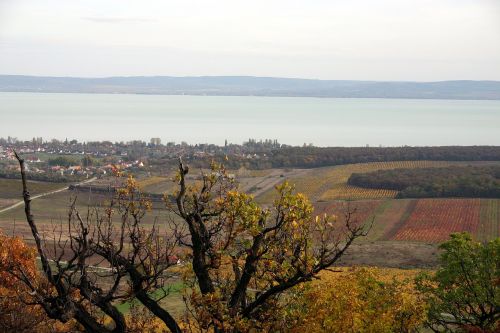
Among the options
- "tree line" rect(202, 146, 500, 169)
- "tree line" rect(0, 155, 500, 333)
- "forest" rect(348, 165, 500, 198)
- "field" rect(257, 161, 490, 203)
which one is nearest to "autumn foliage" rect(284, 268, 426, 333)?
"tree line" rect(0, 155, 500, 333)

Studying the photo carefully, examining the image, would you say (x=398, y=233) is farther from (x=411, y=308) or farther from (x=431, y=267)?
(x=411, y=308)

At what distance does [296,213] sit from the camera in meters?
7.92

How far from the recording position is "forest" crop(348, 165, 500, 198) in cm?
5375

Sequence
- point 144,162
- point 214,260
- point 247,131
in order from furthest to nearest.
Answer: point 247,131, point 144,162, point 214,260

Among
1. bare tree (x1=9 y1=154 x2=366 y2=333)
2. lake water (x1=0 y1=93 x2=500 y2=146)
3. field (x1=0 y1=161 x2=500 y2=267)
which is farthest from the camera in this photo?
lake water (x1=0 y1=93 x2=500 y2=146)

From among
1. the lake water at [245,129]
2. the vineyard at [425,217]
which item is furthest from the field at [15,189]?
the lake water at [245,129]

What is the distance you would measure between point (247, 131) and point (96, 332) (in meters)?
139

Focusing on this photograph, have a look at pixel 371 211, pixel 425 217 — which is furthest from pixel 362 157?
pixel 425 217

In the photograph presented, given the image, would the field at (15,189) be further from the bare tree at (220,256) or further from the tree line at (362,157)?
the bare tree at (220,256)

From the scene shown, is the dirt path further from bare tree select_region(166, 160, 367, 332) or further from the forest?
bare tree select_region(166, 160, 367, 332)

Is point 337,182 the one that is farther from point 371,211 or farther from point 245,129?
point 245,129

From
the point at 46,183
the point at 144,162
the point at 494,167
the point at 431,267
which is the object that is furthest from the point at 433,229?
the point at 144,162

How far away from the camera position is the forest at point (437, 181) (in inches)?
2116

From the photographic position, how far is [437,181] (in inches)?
2232
